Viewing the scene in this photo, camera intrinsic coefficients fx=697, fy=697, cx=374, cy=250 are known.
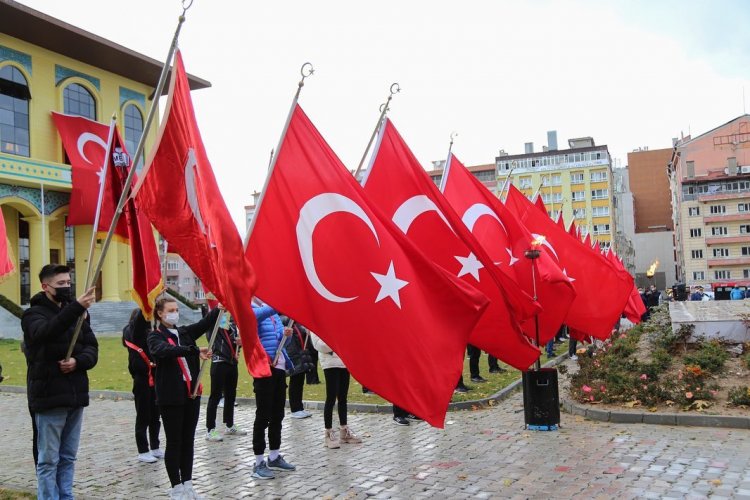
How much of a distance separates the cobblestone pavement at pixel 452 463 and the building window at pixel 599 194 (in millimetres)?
89051

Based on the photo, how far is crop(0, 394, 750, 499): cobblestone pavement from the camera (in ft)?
22.9

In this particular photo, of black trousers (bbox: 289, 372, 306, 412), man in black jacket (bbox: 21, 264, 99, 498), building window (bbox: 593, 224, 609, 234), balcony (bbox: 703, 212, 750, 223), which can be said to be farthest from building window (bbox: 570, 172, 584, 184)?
man in black jacket (bbox: 21, 264, 99, 498)

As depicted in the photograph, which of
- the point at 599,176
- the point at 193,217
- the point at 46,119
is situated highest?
the point at 599,176

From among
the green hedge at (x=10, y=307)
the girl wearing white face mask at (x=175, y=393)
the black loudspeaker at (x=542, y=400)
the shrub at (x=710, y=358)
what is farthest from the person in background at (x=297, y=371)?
the green hedge at (x=10, y=307)

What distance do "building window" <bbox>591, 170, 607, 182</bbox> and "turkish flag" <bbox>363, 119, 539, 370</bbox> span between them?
9115cm

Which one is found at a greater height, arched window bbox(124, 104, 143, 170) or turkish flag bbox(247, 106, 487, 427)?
arched window bbox(124, 104, 143, 170)

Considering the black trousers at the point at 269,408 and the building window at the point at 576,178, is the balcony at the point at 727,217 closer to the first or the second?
the building window at the point at 576,178

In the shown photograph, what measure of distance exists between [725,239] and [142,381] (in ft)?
281

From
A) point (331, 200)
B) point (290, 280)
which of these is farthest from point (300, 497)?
point (331, 200)

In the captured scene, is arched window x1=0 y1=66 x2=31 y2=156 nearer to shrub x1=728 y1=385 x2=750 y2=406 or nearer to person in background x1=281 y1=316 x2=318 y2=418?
person in background x1=281 y1=316 x2=318 y2=418

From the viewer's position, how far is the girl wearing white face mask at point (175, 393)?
255 inches

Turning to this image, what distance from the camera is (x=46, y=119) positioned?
129 ft

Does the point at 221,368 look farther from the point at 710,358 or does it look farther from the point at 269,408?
the point at 710,358

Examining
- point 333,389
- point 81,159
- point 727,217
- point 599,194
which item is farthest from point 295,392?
point 599,194
